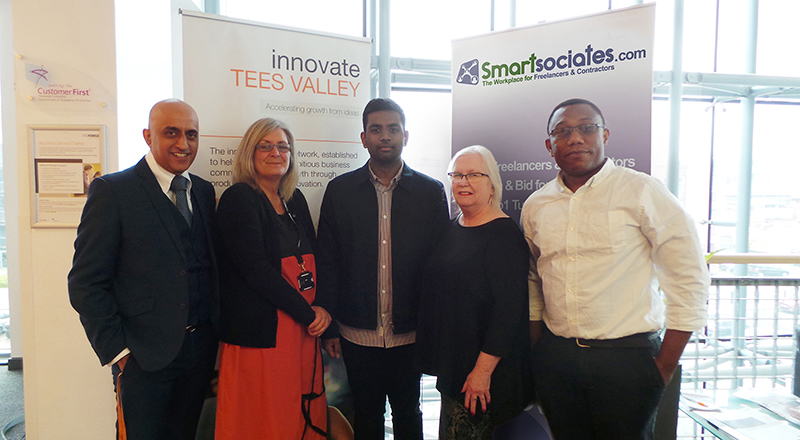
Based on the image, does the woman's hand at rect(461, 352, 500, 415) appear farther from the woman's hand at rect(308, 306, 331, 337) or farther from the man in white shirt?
the woman's hand at rect(308, 306, 331, 337)

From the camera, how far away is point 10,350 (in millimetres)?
4613

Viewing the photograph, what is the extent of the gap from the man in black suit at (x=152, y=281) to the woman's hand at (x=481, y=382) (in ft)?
4.12

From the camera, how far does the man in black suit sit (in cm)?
160

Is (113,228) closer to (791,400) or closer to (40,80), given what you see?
(40,80)

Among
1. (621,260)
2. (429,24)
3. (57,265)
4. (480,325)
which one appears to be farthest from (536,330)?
(429,24)

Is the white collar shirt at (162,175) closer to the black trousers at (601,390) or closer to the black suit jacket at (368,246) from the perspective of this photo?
the black suit jacket at (368,246)

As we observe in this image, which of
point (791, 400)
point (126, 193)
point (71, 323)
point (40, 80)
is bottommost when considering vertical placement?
point (791, 400)

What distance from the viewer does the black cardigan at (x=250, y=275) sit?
1896 mm

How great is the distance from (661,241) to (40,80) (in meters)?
3.25

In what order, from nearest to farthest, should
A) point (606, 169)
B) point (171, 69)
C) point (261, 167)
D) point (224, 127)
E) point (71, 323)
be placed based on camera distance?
point (606, 169), point (261, 167), point (71, 323), point (224, 127), point (171, 69)

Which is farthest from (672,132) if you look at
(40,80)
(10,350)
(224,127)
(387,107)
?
(10,350)

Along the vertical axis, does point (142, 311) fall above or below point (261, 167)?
below

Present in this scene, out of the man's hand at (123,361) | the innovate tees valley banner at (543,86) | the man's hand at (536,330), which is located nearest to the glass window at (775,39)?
the innovate tees valley banner at (543,86)

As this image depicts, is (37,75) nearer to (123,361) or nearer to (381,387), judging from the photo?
(123,361)
